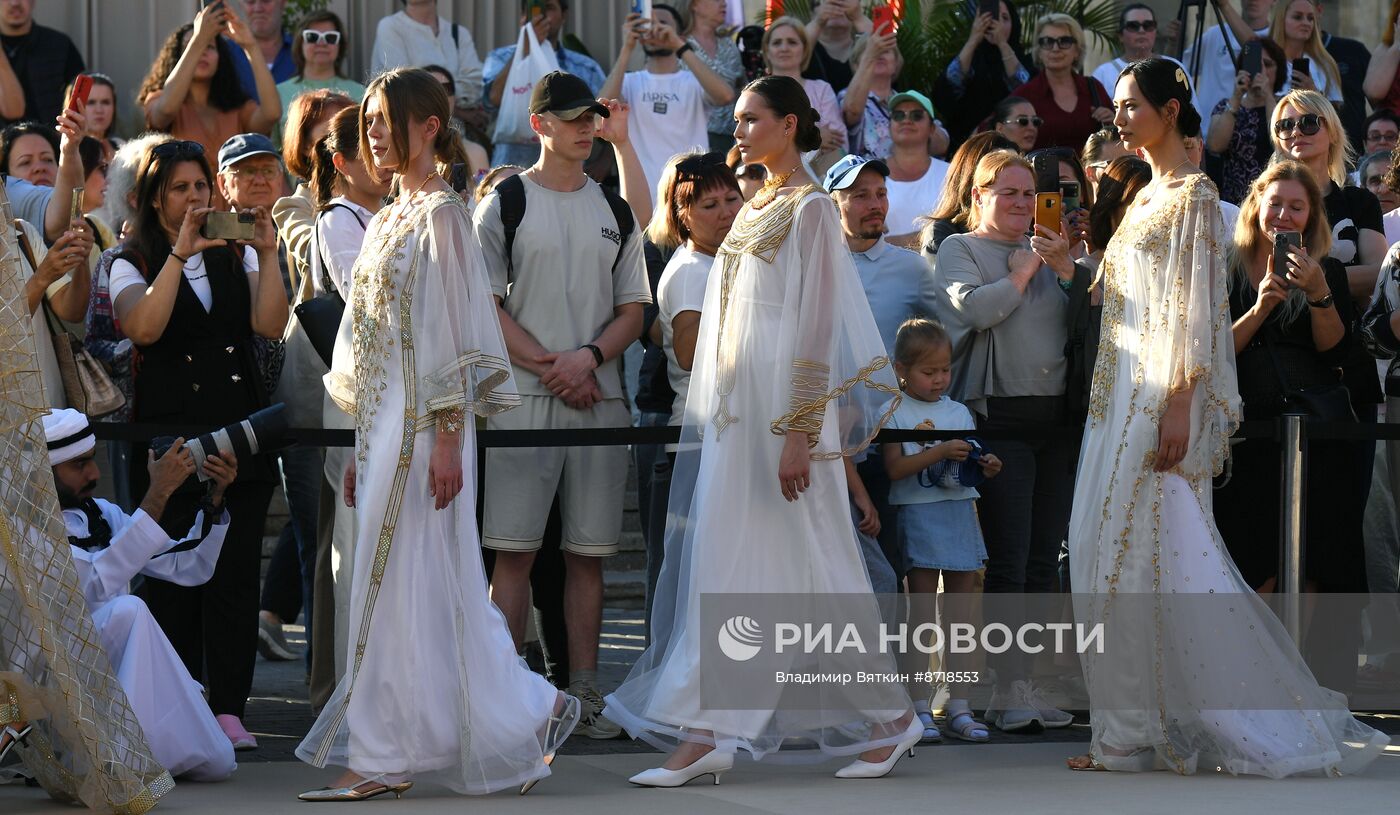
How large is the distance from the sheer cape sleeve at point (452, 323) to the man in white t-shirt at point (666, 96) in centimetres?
Answer: 550

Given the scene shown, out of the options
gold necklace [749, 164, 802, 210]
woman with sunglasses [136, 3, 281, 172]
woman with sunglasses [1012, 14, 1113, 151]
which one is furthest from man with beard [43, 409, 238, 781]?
woman with sunglasses [1012, 14, 1113, 151]

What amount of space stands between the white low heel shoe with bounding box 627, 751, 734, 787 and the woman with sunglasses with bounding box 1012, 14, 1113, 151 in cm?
652

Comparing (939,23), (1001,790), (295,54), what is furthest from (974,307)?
(939,23)

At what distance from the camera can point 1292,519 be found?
23.4ft

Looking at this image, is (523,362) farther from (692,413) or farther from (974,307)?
Result: (974,307)

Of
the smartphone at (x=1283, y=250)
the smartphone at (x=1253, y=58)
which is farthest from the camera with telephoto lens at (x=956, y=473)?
the smartphone at (x=1253, y=58)

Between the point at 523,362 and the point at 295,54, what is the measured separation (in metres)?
5.49

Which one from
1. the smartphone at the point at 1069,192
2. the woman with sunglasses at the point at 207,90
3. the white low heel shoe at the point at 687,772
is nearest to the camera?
the white low heel shoe at the point at 687,772

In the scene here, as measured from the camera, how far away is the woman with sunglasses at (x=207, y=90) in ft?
33.4

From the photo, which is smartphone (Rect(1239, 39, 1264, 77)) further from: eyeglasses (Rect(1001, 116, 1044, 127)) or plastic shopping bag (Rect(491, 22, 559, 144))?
plastic shopping bag (Rect(491, 22, 559, 144))

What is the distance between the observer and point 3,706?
5191 mm

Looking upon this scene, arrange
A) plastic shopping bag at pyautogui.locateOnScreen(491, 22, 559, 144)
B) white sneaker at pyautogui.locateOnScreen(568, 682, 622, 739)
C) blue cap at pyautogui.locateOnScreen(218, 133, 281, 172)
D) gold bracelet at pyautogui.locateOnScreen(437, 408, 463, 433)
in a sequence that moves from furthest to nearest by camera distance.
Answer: plastic shopping bag at pyautogui.locateOnScreen(491, 22, 559, 144)
blue cap at pyautogui.locateOnScreen(218, 133, 281, 172)
white sneaker at pyautogui.locateOnScreen(568, 682, 622, 739)
gold bracelet at pyautogui.locateOnScreen(437, 408, 463, 433)

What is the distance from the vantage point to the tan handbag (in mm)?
7301

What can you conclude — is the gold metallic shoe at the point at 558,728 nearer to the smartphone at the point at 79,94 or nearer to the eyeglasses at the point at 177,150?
the eyeglasses at the point at 177,150
